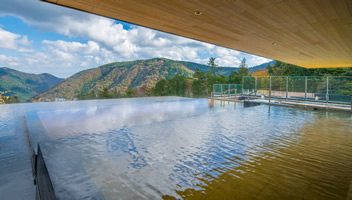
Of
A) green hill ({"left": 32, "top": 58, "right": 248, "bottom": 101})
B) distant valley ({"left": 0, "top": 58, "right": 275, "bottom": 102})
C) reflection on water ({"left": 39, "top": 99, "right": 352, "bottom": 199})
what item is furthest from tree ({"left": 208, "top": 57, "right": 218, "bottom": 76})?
reflection on water ({"left": 39, "top": 99, "right": 352, "bottom": 199})

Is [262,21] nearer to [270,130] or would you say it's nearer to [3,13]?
[270,130]

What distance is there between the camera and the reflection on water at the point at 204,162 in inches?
78.6

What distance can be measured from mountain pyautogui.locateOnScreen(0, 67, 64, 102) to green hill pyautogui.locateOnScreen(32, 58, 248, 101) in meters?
0.56

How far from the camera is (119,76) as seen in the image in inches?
875

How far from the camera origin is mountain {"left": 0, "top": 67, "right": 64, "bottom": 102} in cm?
1466

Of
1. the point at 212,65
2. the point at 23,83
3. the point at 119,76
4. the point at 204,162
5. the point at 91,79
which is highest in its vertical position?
the point at 212,65

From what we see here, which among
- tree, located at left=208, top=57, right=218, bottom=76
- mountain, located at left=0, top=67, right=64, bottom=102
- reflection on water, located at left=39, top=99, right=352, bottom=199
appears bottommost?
reflection on water, located at left=39, top=99, right=352, bottom=199

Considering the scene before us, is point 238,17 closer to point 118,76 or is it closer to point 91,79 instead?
point 91,79

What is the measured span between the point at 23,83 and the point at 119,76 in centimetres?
892

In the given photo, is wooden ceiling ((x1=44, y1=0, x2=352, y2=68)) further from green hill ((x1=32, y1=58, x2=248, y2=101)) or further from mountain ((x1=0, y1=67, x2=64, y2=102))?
mountain ((x1=0, y1=67, x2=64, y2=102))

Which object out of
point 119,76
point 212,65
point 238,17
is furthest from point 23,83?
point 212,65

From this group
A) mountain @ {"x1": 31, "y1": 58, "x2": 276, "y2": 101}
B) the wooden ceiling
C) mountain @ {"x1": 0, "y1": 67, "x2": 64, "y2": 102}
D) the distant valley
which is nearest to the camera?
the wooden ceiling

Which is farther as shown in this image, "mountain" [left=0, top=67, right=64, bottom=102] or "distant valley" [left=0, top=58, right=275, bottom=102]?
"distant valley" [left=0, top=58, right=275, bottom=102]

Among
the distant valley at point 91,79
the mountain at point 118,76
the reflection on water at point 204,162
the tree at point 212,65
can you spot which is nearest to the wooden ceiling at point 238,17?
the reflection on water at point 204,162
